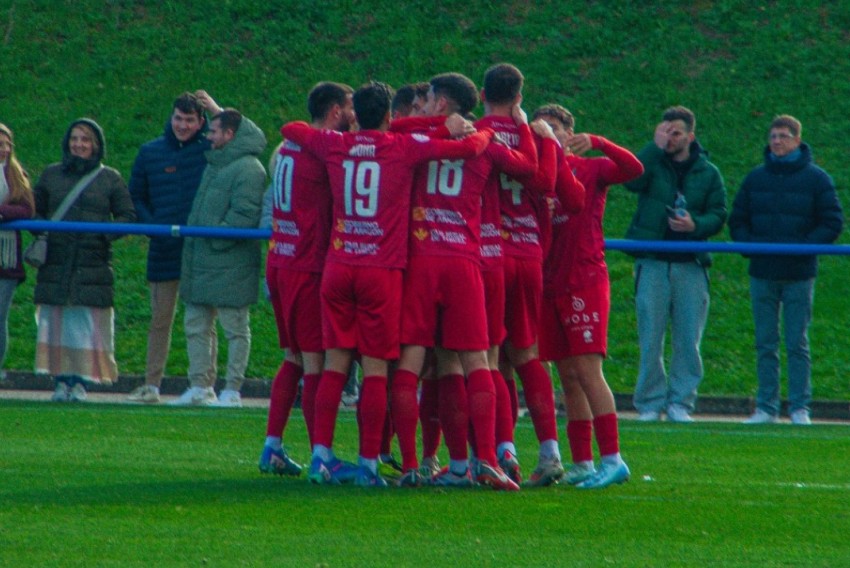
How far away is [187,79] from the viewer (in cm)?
2370

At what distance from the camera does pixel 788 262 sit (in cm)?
1306

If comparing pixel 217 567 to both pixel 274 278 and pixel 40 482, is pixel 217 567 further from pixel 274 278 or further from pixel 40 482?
pixel 274 278

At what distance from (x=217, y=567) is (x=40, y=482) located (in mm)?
2604

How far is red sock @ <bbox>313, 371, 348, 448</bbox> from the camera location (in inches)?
335

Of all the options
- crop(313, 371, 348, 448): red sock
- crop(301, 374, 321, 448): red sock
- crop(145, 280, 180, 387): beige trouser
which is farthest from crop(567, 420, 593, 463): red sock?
crop(145, 280, 180, 387): beige trouser

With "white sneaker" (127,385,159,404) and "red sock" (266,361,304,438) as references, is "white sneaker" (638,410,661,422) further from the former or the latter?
"red sock" (266,361,304,438)

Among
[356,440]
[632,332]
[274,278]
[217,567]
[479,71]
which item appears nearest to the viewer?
[217,567]

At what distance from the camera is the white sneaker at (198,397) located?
13477 millimetres

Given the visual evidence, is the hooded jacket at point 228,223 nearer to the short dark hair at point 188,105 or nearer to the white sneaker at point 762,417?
the short dark hair at point 188,105

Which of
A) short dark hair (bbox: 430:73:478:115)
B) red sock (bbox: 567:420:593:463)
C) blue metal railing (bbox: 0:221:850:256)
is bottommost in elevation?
red sock (bbox: 567:420:593:463)

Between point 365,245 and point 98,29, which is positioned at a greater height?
point 98,29

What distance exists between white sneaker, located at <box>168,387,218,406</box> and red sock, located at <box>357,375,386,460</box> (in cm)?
528

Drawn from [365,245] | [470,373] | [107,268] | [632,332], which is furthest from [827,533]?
[632,332]

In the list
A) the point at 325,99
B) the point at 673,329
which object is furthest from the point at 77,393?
the point at 325,99
